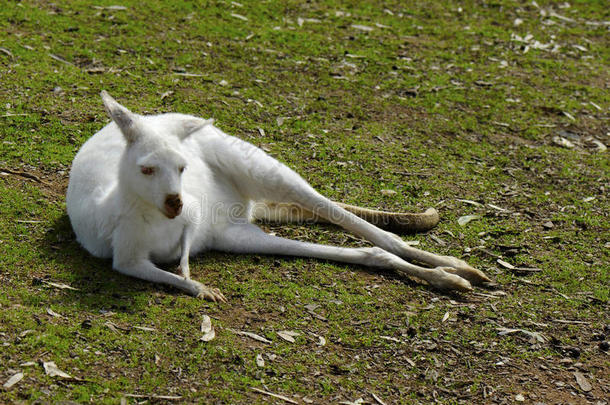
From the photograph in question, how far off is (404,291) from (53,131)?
2.75 metres

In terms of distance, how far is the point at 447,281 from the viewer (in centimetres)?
446

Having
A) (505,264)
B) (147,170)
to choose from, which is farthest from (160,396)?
(505,264)

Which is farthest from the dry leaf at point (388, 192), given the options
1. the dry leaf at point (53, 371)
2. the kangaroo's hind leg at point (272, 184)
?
the dry leaf at point (53, 371)

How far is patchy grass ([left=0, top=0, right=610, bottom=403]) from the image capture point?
3.70 m

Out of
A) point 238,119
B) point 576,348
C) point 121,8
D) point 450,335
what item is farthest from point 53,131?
point 576,348

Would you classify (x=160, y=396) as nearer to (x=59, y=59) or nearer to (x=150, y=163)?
(x=150, y=163)

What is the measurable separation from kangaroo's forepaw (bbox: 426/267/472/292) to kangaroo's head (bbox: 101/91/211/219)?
1.49 metres

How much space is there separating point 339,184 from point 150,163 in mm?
2032

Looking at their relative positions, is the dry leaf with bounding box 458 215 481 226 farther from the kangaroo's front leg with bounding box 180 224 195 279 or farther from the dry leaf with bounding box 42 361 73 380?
the dry leaf with bounding box 42 361 73 380

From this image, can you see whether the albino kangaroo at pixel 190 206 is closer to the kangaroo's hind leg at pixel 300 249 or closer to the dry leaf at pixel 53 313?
the kangaroo's hind leg at pixel 300 249

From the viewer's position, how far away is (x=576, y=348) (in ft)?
13.5

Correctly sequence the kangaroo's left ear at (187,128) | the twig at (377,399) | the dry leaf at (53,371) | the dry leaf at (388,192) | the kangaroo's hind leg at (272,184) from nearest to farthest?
the dry leaf at (53,371) < the twig at (377,399) < the kangaroo's left ear at (187,128) < the kangaroo's hind leg at (272,184) < the dry leaf at (388,192)

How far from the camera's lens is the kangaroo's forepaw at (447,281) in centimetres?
445

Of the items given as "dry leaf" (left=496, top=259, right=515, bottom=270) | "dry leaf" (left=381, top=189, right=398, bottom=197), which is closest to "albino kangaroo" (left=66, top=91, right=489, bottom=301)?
"dry leaf" (left=496, top=259, right=515, bottom=270)
